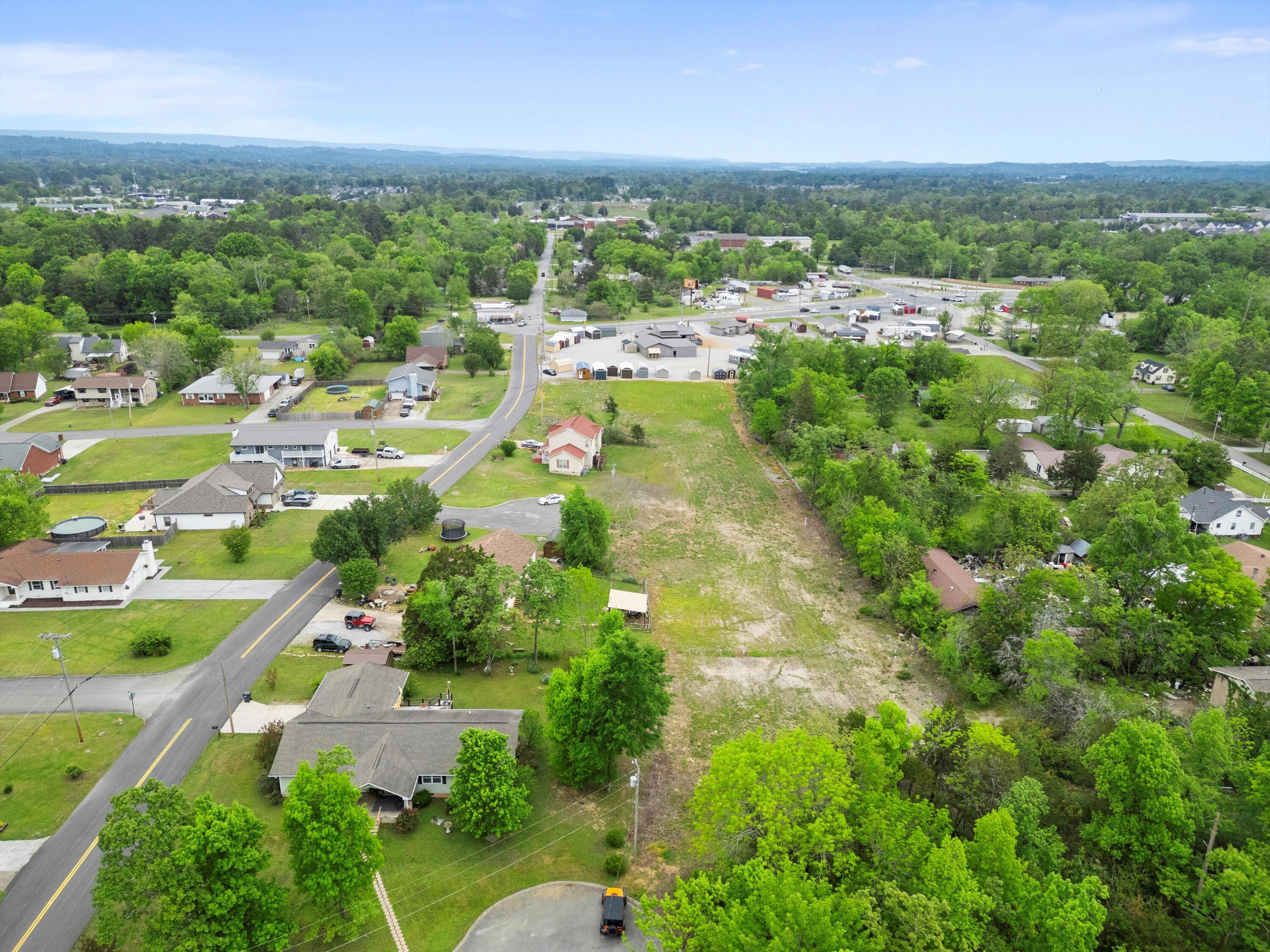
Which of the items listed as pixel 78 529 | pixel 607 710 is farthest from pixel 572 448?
pixel 607 710

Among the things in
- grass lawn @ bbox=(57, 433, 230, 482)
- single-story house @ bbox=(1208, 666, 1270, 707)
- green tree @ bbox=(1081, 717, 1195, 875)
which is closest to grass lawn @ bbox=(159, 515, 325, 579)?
grass lawn @ bbox=(57, 433, 230, 482)

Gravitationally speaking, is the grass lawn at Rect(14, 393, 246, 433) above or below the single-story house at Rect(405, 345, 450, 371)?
below

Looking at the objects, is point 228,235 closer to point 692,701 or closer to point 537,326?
point 537,326

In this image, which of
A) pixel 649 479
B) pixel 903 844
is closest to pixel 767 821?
pixel 903 844

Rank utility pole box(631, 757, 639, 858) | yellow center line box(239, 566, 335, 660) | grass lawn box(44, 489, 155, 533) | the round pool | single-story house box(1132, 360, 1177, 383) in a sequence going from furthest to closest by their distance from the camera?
single-story house box(1132, 360, 1177, 383)
grass lawn box(44, 489, 155, 533)
the round pool
yellow center line box(239, 566, 335, 660)
utility pole box(631, 757, 639, 858)

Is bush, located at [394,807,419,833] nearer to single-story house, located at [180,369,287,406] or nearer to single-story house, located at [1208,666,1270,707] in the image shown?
single-story house, located at [1208,666,1270,707]

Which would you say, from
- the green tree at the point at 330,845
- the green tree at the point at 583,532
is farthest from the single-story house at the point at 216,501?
the green tree at the point at 330,845

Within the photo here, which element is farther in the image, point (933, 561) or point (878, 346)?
point (878, 346)
